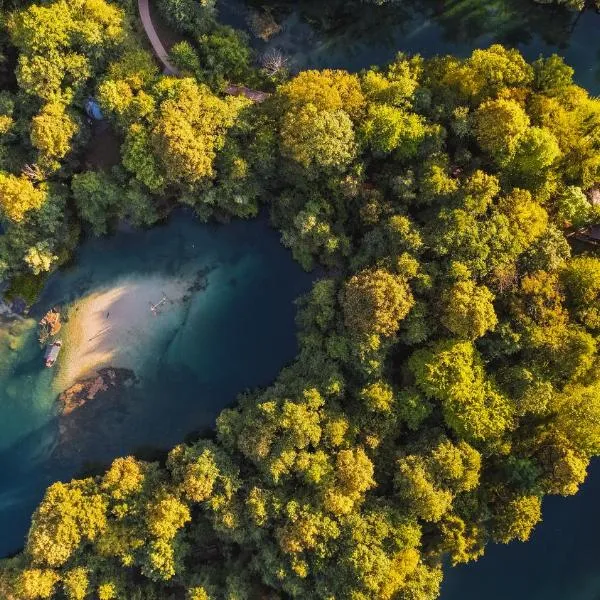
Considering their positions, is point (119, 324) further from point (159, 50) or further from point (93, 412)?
point (159, 50)

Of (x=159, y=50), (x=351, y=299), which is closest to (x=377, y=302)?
(x=351, y=299)

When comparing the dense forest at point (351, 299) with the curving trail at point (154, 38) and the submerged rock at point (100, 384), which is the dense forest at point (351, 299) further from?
the submerged rock at point (100, 384)

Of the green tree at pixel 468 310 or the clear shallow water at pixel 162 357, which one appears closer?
the green tree at pixel 468 310

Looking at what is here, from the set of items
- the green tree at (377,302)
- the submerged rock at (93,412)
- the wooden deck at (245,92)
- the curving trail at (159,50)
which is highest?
the curving trail at (159,50)

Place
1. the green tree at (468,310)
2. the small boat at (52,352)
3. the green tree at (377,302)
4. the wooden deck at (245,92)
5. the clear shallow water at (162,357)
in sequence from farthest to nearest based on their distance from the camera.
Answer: the clear shallow water at (162,357) < the small boat at (52,352) < the wooden deck at (245,92) < the green tree at (377,302) < the green tree at (468,310)

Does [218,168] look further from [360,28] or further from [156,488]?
[156,488]

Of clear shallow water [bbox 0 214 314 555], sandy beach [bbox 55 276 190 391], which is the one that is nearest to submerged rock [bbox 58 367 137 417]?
sandy beach [bbox 55 276 190 391]

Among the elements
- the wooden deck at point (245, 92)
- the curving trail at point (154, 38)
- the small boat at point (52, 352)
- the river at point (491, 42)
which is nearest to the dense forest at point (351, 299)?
the curving trail at point (154, 38)

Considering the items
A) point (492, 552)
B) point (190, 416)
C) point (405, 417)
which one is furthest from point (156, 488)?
point (492, 552)
